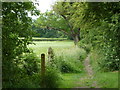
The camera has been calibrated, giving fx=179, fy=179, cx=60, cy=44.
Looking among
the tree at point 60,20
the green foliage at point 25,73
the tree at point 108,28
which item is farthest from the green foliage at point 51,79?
the tree at point 60,20

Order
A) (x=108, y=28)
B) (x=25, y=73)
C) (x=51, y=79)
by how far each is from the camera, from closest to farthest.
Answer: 1. (x=25, y=73)
2. (x=51, y=79)
3. (x=108, y=28)

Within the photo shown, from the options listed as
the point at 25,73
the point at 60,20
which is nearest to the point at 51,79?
the point at 25,73

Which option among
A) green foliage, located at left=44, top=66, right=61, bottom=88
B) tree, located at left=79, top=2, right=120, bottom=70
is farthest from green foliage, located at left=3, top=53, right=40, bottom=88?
tree, located at left=79, top=2, right=120, bottom=70

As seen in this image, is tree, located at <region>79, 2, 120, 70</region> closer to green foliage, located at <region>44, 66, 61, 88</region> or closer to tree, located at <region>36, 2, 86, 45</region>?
green foliage, located at <region>44, 66, 61, 88</region>

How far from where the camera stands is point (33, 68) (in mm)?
3803

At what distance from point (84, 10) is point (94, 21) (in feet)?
1.70

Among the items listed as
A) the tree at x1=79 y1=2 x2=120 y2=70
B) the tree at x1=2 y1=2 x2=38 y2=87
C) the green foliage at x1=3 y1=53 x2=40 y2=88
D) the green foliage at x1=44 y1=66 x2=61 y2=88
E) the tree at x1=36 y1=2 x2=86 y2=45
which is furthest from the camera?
the tree at x1=36 y1=2 x2=86 y2=45

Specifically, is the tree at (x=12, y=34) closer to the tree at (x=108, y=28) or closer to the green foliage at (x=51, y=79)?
the green foliage at (x=51, y=79)

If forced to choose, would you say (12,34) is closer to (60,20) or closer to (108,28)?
(108,28)

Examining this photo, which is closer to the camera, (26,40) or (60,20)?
(26,40)

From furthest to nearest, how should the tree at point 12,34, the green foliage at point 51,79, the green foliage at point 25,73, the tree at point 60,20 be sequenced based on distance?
1. the tree at point 60,20
2. the green foliage at point 51,79
3. the green foliage at point 25,73
4. the tree at point 12,34

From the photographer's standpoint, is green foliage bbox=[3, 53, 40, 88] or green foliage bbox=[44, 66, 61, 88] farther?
green foliage bbox=[44, 66, 61, 88]

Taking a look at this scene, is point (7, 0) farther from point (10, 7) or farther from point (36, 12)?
point (36, 12)

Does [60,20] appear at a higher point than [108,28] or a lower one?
higher
